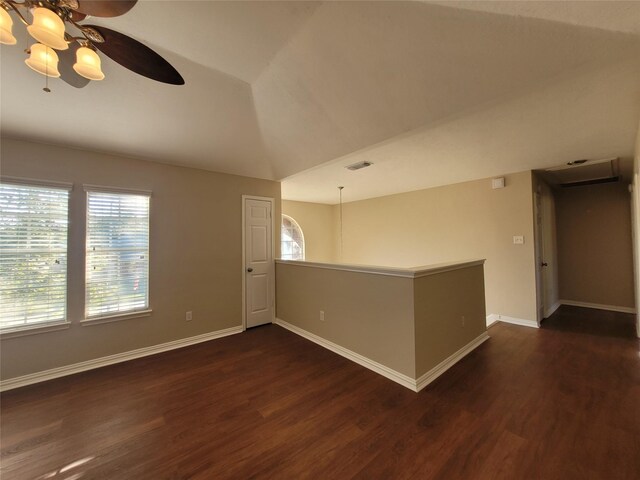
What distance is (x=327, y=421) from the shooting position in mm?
1922

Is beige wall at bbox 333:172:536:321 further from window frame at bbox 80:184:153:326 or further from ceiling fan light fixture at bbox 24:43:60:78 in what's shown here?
ceiling fan light fixture at bbox 24:43:60:78

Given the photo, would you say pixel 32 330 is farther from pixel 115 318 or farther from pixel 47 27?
pixel 47 27

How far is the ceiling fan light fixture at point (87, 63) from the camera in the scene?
4.20ft

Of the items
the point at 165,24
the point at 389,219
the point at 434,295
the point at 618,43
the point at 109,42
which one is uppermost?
the point at 165,24

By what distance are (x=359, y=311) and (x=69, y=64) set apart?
298 cm

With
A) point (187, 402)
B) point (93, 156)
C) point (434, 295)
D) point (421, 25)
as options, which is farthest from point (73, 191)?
point (434, 295)

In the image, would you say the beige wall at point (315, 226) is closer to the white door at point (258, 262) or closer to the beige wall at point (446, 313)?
the white door at point (258, 262)

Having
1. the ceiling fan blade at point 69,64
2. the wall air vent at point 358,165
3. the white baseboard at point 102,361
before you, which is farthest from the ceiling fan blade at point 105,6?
the white baseboard at point 102,361

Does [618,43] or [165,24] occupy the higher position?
[165,24]

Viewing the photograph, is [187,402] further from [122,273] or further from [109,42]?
[109,42]

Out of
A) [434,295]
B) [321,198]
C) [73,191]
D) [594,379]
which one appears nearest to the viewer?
[594,379]

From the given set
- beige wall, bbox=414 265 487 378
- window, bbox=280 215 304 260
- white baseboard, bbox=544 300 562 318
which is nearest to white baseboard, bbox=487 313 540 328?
white baseboard, bbox=544 300 562 318

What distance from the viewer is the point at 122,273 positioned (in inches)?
118

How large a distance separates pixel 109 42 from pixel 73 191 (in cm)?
220
